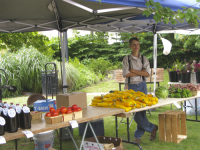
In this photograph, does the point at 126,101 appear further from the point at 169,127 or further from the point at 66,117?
the point at 169,127

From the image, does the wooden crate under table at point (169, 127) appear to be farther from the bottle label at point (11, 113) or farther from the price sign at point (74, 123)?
the bottle label at point (11, 113)

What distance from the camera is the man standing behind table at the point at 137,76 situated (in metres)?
4.38

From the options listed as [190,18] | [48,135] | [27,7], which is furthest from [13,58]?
[190,18]

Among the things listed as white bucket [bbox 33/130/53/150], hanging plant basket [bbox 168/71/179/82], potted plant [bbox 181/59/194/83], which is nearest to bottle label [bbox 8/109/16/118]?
white bucket [bbox 33/130/53/150]

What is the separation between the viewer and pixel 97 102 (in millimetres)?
4020

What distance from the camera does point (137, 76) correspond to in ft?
14.6

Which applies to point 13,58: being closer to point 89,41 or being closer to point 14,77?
point 14,77

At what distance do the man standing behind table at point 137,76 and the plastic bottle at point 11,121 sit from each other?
2417 mm

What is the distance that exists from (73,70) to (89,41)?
22.7ft

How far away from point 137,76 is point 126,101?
91cm

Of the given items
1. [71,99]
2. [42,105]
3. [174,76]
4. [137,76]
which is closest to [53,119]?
[71,99]

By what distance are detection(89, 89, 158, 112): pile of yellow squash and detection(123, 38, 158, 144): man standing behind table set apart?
38 centimetres

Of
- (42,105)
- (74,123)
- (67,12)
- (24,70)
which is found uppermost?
(67,12)

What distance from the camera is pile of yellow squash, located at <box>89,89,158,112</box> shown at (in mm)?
3660
